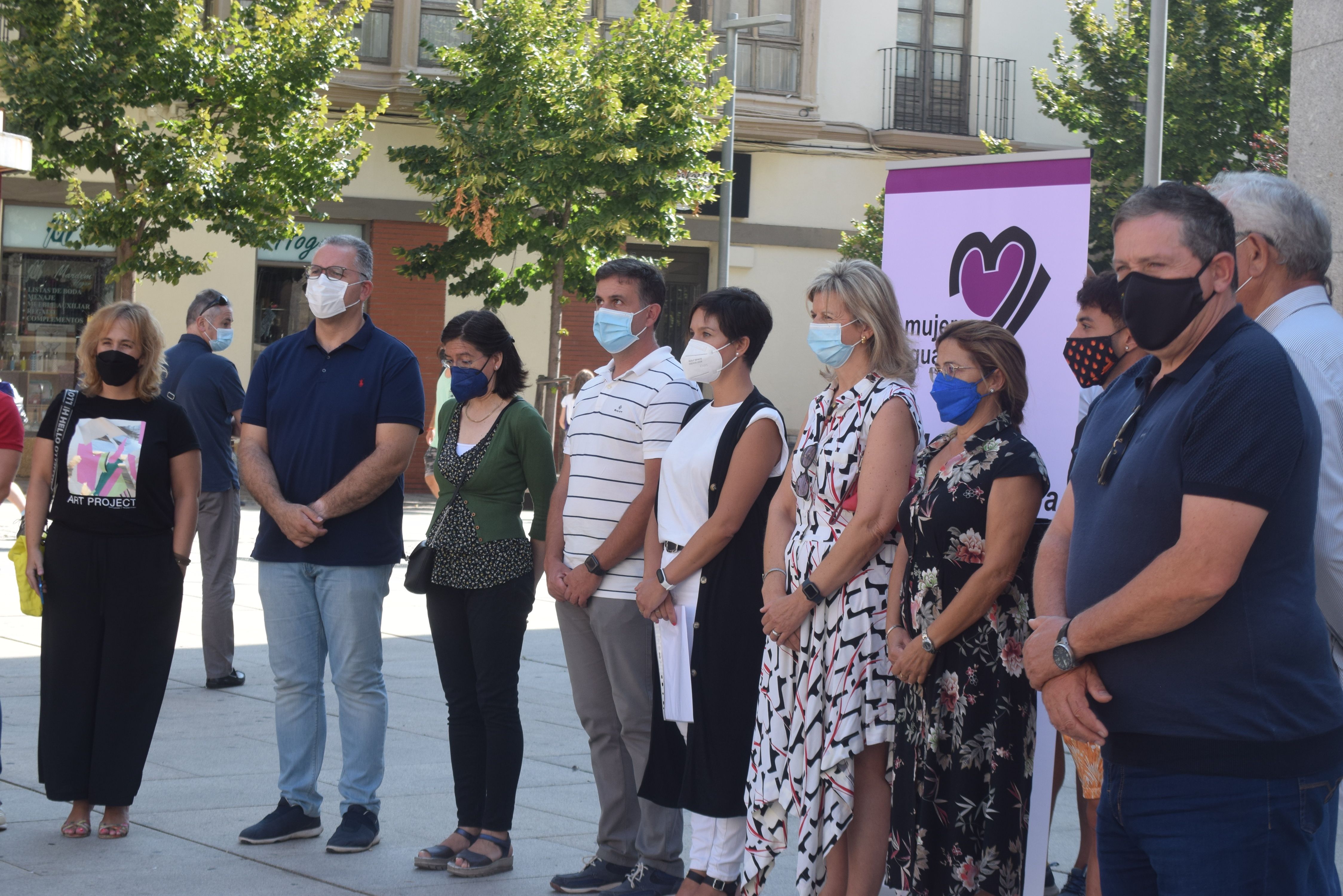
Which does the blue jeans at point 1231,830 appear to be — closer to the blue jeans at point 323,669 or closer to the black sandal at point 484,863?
the black sandal at point 484,863

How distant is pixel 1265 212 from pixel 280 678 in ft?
13.1

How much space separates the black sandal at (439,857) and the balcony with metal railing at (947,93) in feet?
70.9

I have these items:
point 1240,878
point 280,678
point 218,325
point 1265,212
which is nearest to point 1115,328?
point 1265,212

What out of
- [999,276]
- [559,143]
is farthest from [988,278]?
[559,143]

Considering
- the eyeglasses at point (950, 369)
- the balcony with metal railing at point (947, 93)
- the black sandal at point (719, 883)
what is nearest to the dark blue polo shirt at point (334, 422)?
Answer: the black sandal at point (719, 883)

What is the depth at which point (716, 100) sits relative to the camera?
64.7 ft

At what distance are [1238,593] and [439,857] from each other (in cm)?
350

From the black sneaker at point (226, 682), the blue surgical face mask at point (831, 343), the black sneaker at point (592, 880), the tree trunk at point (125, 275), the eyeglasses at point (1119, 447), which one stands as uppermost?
the tree trunk at point (125, 275)

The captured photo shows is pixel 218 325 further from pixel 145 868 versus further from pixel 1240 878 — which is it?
pixel 1240 878

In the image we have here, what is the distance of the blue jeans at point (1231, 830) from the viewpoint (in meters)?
2.83

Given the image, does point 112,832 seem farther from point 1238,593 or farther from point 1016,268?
point 1238,593

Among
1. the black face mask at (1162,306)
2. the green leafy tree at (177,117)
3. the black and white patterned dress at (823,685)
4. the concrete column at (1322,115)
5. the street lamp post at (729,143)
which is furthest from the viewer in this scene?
the street lamp post at (729,143)

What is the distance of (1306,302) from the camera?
357 centimetres

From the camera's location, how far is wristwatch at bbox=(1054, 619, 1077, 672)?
296 cm
